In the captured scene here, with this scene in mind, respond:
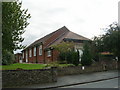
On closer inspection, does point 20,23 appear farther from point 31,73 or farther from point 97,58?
point 97,58

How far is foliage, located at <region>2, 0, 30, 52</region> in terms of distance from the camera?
9.04 meters

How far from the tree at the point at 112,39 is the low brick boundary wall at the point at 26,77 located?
1144 centimetres

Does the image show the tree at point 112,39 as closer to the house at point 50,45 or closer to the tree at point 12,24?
the house at point 50,45

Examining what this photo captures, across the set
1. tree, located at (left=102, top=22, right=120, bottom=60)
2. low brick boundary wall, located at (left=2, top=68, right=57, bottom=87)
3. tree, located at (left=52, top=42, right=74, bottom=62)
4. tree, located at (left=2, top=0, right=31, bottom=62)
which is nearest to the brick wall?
low brick boundary wall, located at (left=2, top=68, right=57, bottom=87)

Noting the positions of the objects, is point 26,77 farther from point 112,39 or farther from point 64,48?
point 112,39

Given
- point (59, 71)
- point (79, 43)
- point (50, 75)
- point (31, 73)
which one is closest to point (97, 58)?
point (79, 43)

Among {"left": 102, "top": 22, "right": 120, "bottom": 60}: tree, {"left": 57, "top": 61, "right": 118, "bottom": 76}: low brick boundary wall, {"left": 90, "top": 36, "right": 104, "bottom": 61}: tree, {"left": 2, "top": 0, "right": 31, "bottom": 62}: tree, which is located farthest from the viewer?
{"left": 90, "top": 36, "right": 104, "bottom": 61}: tree

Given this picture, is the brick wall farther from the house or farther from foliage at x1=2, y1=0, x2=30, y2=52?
the house

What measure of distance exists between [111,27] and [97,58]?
5.33m

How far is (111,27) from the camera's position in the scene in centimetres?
2178

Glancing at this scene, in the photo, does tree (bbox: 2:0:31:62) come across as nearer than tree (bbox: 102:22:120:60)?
Yes

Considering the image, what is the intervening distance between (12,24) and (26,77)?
4258 mm

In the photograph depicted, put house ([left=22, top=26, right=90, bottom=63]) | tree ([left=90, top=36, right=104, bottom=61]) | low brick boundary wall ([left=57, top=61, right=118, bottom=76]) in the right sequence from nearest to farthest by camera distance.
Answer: low brick boundary wall ([left=57, top=61, right=118, bottom=76]) → tree ([left=90, top=36, right=104, bottom=61]) → house ([left=22, top=26, right=90, bottom=63])

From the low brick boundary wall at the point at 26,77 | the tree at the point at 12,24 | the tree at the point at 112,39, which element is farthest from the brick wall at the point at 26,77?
the tree at the point at 112,39
